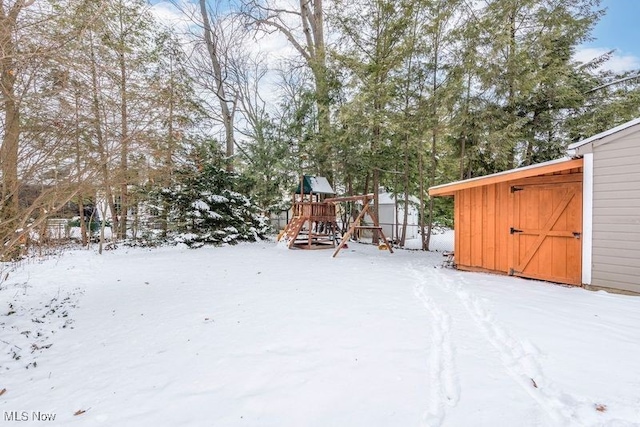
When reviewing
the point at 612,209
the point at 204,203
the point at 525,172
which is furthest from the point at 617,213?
the point at 204,203

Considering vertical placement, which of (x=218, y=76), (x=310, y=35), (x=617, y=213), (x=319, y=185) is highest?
(x=310, y=35)

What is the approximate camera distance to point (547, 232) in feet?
17.7

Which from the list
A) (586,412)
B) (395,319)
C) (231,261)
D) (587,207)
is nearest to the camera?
(586,412)

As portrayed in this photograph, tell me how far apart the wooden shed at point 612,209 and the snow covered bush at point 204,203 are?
9.27 metres

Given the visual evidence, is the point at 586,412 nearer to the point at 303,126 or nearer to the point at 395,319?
the point at 395,319

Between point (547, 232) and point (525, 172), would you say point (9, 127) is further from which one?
point (547, 232)

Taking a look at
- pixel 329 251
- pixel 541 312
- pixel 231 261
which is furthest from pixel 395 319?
pixel 329 251

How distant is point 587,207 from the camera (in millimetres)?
4750

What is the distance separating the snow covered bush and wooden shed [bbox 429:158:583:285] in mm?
7027

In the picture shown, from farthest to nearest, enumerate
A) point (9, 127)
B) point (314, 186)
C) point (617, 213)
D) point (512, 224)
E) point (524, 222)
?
point (314, 186)
point (512, 224)
point (524, 222)
point (617, 213)
point (9, 127)

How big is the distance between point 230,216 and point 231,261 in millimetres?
3675

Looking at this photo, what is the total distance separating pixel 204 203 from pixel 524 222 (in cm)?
875

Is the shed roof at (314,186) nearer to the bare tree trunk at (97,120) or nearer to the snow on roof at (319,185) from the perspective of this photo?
the snow on roof at (319,185)

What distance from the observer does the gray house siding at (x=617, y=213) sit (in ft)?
14.3
